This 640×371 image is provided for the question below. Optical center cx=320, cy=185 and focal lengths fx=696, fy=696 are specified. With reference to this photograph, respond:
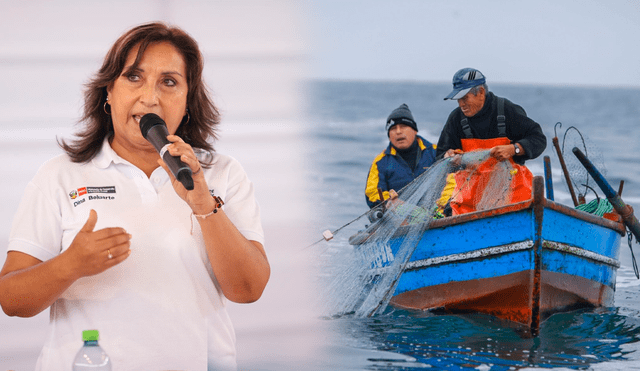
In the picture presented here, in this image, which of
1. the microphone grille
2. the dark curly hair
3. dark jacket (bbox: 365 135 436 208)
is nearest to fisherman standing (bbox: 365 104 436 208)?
dark jacket (bbox: 365 135 436 208)

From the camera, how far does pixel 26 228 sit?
117 cm

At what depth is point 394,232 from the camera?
3994mm

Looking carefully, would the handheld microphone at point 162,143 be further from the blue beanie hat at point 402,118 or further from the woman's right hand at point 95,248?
the blue beanie hat at point 402,118

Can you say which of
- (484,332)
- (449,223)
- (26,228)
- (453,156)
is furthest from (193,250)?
(484,332)

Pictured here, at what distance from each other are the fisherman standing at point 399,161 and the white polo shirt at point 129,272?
2.97 metres

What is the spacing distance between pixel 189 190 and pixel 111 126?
37cm

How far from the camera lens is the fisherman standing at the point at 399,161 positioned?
166 inches

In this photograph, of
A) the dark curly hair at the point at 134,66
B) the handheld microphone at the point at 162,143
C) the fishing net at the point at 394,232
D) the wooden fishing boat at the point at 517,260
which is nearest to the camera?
the handheld microphone at the point at 162,143

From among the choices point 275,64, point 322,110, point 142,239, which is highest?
point 322,110

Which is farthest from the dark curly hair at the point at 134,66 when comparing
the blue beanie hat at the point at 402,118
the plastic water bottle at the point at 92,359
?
the blue beanie hat at the point at 402,118

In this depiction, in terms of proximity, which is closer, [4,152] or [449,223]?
[4,152]

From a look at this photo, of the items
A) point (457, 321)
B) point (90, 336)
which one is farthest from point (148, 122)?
point (457, 321)

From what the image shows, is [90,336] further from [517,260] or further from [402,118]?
[402,118]

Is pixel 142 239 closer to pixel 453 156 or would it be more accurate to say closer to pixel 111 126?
pixel 111 126
